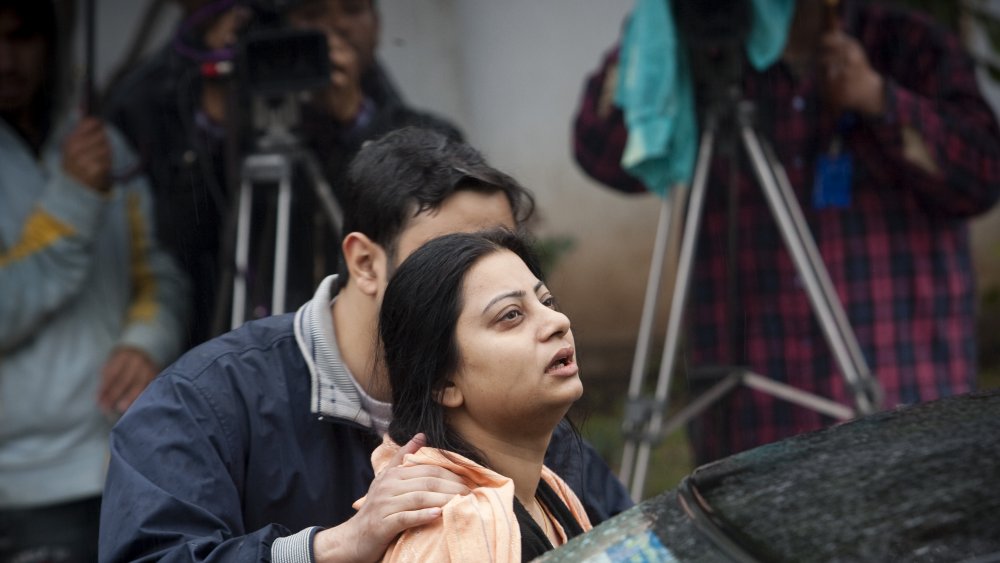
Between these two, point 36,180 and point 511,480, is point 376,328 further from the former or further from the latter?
point 36,180

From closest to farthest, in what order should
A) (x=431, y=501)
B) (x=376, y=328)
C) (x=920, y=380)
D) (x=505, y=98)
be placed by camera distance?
(x=431, y=501) → (x=376, y=328) → (x=920, y=380) → (x=505, y=98)

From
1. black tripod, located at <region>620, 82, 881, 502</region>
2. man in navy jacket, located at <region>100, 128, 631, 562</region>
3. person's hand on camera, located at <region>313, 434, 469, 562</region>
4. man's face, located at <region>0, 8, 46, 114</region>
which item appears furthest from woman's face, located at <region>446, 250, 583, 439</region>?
man's face, located at <region>0, 8, 46, 114</region>

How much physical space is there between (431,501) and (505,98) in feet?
11.9

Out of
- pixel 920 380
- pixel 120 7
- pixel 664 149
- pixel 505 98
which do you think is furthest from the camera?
pixel 505 98

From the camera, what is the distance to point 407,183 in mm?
2361

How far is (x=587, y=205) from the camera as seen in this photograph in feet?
18.8

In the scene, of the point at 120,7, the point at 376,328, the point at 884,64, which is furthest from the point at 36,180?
the point at 884,64

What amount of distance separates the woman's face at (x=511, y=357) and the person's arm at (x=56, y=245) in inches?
79.9

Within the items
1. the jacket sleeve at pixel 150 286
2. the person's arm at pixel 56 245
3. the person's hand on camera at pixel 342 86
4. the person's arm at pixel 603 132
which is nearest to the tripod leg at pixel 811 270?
the person's arm at pixel 603 132

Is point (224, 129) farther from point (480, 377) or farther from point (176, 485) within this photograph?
point (480, 377)

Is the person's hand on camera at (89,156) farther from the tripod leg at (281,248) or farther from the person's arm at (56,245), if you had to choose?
the tripod leg at (281,248)

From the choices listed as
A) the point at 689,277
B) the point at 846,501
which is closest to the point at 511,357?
the point at 846,501

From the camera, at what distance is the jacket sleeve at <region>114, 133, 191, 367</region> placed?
3.77 metres

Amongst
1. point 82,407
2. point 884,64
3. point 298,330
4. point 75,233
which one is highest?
point 884,64
